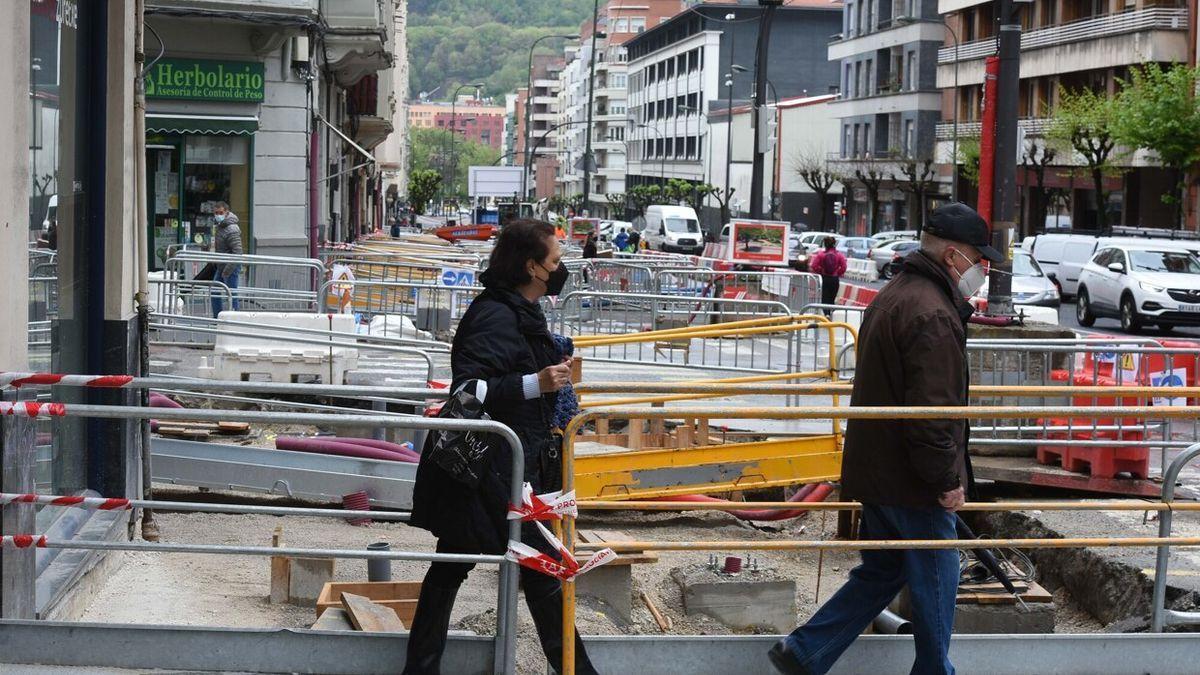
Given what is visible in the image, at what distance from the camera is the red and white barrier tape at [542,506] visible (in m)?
5.40

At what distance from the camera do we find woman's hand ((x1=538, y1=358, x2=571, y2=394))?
208 inches

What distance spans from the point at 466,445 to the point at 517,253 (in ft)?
2.31

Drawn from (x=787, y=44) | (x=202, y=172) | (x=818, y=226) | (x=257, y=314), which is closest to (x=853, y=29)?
(x=818, y=226)

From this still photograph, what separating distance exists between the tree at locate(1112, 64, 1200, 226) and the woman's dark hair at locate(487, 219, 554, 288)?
44.1 m

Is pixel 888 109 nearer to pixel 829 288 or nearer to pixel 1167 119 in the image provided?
pixel 1167 119

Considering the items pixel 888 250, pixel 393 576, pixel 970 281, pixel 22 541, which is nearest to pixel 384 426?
pixel 22 541

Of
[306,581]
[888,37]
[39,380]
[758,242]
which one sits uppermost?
[888,37]

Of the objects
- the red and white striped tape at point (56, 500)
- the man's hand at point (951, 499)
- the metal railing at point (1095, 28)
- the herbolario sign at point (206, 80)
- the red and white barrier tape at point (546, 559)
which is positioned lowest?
the red and white barrier tape at point (546, 559)

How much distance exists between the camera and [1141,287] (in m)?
30.3

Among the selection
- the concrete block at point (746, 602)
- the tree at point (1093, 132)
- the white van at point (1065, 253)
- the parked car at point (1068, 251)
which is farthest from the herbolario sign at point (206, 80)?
the tree at point (1093, 132)

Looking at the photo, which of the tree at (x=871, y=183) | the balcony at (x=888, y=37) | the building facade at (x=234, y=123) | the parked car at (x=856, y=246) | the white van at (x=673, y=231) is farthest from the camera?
the tree at (x=871, y=183)

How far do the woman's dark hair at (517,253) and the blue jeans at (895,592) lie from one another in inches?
60.2

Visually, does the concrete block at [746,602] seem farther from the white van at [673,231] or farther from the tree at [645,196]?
the tree at [645,196]

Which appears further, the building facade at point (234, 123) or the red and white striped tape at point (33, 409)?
the building facade at point (234, 123)
